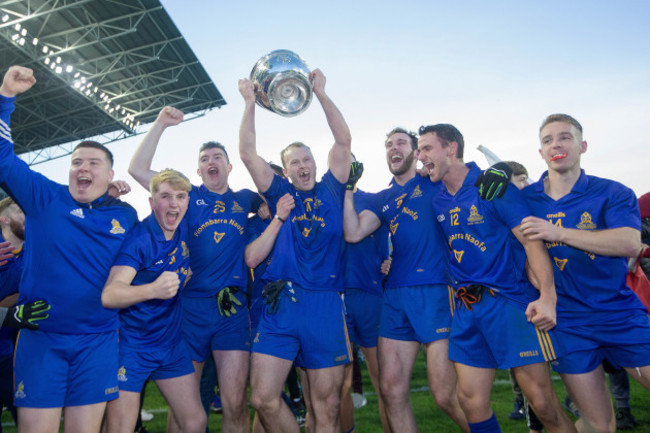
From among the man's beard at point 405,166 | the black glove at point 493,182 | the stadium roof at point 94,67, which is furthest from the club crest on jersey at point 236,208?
the stadium roof at point 94,67

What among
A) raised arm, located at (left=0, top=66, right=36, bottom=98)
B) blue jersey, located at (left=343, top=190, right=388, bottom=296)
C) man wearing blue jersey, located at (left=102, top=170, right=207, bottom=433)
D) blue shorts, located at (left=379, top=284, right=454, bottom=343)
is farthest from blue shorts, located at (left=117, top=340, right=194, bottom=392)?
raised arm, located at (left=0, top=66, right=36, bottom=98)

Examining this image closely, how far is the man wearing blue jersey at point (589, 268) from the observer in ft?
10.6

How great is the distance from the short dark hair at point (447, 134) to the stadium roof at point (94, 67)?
15974 millimetres

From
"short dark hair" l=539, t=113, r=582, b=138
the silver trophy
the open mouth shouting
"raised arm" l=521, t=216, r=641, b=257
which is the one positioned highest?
the silver trophy

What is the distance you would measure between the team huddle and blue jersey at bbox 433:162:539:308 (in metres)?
0.01

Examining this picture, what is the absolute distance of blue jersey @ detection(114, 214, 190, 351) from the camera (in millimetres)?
3576

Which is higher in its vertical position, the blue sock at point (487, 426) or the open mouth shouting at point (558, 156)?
the open mouth shouting at point (558, 156)

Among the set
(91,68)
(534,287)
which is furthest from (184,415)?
(91,68)

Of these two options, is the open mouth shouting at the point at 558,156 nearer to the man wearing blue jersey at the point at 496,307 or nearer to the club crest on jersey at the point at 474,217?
the man wearing blue jersey at the point at 496,307

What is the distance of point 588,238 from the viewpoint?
321 cm

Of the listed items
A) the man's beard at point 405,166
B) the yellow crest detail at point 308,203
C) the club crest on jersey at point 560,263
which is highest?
the man's beard at point 405,166

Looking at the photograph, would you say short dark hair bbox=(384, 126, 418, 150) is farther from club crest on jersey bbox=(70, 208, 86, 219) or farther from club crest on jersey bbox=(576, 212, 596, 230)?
club crest on jersey bbox=(70, 208, 86, 219)

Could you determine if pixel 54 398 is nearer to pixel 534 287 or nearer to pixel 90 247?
pixel 90 247

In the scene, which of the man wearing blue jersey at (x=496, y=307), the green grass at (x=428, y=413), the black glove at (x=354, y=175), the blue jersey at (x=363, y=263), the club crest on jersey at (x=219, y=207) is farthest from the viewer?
the green grass at (x=428, y=413)
